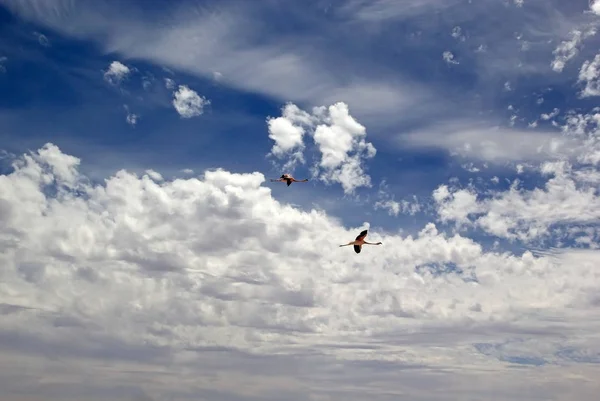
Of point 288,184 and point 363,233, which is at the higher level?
point 288,184

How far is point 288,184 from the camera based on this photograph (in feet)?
536

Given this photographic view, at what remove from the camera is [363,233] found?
545 feet

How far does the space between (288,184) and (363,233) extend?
21817mm
